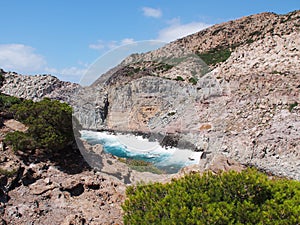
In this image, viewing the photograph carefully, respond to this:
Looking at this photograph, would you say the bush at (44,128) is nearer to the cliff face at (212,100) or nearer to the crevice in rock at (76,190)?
the cliff face at (212,100)

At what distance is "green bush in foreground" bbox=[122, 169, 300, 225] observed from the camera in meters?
5.16

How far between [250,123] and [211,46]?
35131mm

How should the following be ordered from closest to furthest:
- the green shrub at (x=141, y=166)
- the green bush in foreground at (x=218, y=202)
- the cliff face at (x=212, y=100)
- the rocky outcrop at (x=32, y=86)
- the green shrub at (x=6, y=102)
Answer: the green bush in foreground at (x=218, y=202) < the green shrub at (x=141, y=166) < the cliff face at (x=212, y=100) < the green shrub at (x=6, y=102) < the rocky outcrop at (x=32, y=86)


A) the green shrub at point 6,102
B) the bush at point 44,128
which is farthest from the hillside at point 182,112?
the green shrub at point 6,102

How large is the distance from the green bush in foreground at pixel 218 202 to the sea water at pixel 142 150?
3.04 m

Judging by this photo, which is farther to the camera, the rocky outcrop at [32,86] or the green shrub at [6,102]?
the rocky outcrop at [32,86]

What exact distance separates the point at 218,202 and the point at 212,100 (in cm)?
1660

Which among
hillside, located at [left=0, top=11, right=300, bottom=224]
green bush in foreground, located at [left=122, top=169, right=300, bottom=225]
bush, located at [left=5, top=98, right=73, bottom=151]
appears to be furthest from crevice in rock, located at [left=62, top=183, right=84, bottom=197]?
green bush in foreground, located at [left=122, top=169, right=300, bottom=225]

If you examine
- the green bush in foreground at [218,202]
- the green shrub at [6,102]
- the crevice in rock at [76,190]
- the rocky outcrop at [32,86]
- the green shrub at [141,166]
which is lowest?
the crevice in rock at [76,190]

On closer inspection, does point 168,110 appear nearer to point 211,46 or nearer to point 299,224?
point 299,224

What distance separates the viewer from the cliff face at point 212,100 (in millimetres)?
11883

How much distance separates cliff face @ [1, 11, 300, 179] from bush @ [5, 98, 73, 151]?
1.08m

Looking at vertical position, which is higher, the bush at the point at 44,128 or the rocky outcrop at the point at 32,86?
the rocky outcrop at the point at 32,86

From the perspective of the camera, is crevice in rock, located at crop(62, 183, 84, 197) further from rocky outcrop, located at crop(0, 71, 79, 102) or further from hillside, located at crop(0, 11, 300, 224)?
rocky outcrop, located at crop(0, 71, 79, 102)
